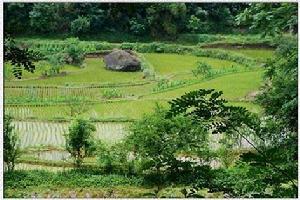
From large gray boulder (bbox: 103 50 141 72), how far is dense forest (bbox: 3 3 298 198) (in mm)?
45

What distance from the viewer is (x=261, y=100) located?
723 centimetres

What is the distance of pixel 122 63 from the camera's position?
58.6ft

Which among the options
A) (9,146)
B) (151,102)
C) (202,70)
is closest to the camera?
(9,146)

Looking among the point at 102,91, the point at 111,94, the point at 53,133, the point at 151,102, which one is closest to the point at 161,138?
the point at 53,133

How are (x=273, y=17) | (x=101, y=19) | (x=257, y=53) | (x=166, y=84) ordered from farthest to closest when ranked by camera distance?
1. (x=101, y=19)
2. (x=257, y=53)
3. (x=166, y=84)
4. (x=273, y=17)

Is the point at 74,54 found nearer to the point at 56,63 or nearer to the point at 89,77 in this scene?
the point at 56,63

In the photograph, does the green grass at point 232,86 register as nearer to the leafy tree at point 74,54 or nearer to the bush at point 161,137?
the leafy tree at point 74,54


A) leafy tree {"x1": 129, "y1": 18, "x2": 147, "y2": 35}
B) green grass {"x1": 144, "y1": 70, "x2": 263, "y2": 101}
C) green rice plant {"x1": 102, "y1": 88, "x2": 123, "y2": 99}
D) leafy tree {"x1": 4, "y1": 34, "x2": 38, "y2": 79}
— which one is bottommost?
green rice plant {"x1": 102, "y1": 88, "x2": 123, "y2": 99}

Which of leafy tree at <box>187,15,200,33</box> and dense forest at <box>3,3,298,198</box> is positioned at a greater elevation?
leafy tree at <box>187,15,200,33</box>

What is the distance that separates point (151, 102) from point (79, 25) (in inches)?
300

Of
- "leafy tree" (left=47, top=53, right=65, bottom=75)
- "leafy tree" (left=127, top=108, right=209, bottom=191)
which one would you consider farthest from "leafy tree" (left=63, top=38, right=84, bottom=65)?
"leafy tree" (left=127, top=108, right=209, bottom=191)

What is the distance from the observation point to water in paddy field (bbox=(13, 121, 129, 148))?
10.5 meters

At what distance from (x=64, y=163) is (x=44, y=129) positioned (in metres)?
2.33

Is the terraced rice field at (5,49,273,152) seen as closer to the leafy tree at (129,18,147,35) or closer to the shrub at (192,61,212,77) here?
the shrub at (192,61,212,77)
